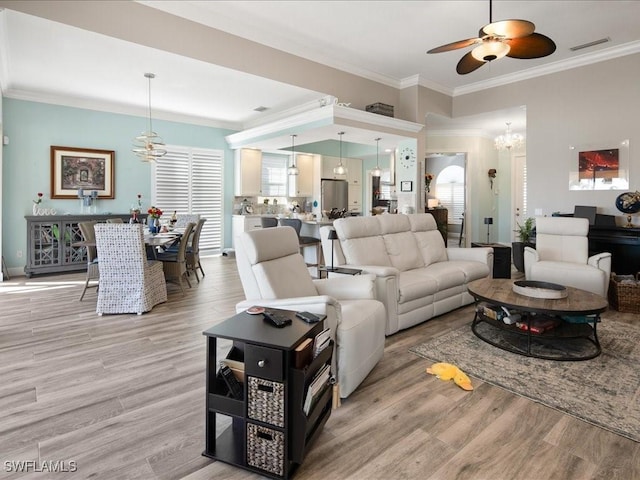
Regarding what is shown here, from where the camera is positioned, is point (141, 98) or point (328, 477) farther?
point (141, 98)

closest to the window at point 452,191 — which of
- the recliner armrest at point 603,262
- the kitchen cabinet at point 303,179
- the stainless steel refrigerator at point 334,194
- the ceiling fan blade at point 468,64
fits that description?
the stainless steel refrigerator at point 334,194

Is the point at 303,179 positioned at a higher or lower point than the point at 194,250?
higher

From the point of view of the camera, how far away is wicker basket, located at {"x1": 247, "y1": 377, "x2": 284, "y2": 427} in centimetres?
169

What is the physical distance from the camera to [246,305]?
8.50 ft

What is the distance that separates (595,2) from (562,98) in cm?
198

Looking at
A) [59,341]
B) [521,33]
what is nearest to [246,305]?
[59,341]

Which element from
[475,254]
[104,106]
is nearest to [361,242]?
[475,254]

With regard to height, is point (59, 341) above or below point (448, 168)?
below

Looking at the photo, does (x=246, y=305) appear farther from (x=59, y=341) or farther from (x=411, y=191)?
(x=411, y=191)

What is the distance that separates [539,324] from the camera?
10.5ft

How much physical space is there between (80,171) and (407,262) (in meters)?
6.00

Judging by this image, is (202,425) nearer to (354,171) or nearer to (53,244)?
(53,244)

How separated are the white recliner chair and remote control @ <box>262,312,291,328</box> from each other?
0.39 m

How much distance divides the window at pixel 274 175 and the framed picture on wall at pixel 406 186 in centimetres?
370
